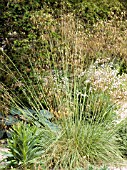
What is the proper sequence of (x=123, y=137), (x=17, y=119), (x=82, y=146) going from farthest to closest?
(x=17, y=119), (x=123, y=137), (x=82, y=146)

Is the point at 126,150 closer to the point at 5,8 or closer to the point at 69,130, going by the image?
the point at 69,130

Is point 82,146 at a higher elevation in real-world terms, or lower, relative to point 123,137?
lower

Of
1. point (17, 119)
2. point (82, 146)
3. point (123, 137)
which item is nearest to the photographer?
point (82, 146)

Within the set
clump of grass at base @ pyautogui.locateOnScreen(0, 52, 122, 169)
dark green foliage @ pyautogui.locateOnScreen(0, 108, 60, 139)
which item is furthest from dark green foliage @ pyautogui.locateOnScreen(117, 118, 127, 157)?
dark green foliage @ pyautogui.locateOnScreen(0, 108, 60, 139)

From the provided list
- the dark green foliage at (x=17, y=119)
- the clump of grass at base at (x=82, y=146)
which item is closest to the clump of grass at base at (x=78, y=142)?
the clump of grass at base at (x=82, y=146)

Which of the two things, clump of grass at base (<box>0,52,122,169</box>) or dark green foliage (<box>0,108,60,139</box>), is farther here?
dark green foliage (<box>0,108,60,139</box>)

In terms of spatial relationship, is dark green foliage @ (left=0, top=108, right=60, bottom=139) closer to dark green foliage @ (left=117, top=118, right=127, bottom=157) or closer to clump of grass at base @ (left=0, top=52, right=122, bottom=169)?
clump of grass at base @ (left=0, top=52, right=122, bottom=169)

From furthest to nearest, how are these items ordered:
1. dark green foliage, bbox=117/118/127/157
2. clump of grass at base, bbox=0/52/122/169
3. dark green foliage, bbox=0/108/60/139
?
dark green foliage, bbox=0/108/60/139
dark green foliage, bbox=117/118/127/157
clump of grass at base, bbox=0/52/122/169

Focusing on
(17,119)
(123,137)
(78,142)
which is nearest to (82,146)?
(78,142)

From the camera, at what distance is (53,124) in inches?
137

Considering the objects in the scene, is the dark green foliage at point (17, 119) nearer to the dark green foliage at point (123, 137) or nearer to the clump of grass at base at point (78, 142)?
the clump of grass at base at point (78, 142)

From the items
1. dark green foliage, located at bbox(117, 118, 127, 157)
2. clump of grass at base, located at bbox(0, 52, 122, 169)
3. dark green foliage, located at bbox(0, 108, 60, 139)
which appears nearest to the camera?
clump of grass at base, located at bbox(0, 52, 122, 169)

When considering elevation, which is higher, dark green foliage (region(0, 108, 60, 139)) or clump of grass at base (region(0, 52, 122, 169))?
dark green foliage (region(0, 108, 60, 139))

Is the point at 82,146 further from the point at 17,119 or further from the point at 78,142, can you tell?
the point at 17,119
